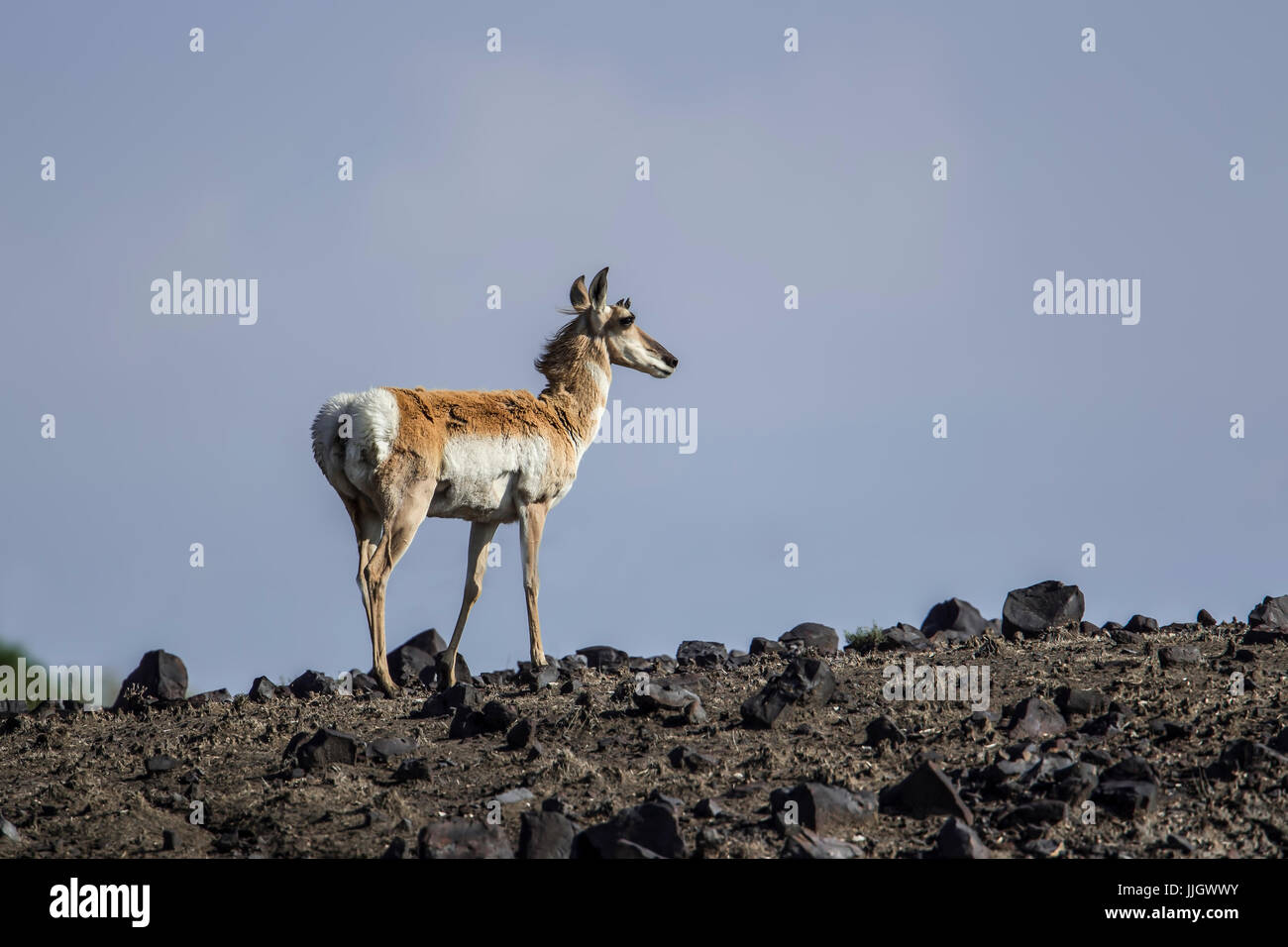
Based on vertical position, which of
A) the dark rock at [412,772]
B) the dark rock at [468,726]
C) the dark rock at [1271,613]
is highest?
the dark rock at [1271,613]

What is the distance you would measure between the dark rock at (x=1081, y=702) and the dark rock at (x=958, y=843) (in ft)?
10.6

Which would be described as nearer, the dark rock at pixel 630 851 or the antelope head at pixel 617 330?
the dark rock at pixel 630 851

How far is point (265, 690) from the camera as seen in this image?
53.3 feet

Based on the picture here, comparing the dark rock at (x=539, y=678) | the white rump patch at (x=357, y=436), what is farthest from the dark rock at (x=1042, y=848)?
the white rump patch at (x=357, y=436)

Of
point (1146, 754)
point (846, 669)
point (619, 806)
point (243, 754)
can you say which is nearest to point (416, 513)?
point (243, 754)

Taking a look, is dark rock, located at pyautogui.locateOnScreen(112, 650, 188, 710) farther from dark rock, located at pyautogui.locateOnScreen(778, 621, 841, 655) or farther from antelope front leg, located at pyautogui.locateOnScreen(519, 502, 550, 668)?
dark rock, located at pyautogui.locateOnScreen(778, 621, 841, 655)

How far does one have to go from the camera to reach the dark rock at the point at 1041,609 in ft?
53.7

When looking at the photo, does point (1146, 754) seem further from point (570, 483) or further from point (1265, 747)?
point (570, 483)

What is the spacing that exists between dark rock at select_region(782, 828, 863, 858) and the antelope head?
11.0 meters

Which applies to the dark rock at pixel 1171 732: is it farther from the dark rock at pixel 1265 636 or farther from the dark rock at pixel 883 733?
the dark rock at pixel 1265 636

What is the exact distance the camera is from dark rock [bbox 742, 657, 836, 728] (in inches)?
473

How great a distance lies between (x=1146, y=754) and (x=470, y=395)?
9.25 metres

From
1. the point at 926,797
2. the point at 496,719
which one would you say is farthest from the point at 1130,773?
the point at 496,719

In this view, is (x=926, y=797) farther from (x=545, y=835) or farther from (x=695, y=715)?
(x=695, y=715)
